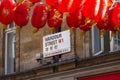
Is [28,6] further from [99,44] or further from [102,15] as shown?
[99,44]

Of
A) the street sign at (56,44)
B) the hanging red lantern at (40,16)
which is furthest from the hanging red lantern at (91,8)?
the street sign at (56,44)

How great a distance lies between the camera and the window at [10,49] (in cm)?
2078

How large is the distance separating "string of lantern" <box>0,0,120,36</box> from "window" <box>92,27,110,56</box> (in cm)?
751

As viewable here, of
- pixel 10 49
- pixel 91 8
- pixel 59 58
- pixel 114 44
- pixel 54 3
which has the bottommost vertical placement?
pixel 59 58

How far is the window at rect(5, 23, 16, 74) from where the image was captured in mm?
20781

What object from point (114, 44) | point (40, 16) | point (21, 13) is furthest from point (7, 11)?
point (114, 44)

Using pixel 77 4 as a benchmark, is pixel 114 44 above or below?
below

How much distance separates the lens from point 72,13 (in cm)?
895

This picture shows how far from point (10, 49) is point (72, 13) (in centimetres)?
1238

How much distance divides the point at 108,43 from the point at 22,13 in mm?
7811

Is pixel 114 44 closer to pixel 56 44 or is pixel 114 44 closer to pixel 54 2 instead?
pixel 56 44

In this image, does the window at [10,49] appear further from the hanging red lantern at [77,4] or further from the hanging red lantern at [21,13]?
the hanging red lantern at [77,4]

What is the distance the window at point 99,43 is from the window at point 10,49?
4.50 m

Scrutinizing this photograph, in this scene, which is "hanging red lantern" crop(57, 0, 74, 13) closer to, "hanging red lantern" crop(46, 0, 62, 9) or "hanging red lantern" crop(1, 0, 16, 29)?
"hanging red lantern" crop(46, 0, 62, 9)
